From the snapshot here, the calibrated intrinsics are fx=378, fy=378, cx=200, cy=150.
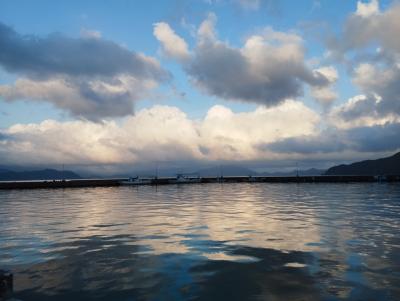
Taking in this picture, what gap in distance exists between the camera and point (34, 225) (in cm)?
3045

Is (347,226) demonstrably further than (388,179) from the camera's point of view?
No

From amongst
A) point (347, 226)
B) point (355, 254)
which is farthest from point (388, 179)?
point (355, 254)

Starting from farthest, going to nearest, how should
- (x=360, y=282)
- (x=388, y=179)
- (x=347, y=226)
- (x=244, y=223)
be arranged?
1. (x=388, y=179)
2. (x=244, y=223)
3. (x=347, y=226)
4. (x=360, y=282)

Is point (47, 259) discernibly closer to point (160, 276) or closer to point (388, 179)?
point (160, 276)

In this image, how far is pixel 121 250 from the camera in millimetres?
19828

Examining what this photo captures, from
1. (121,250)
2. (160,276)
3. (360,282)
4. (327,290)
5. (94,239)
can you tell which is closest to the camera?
(327,290)

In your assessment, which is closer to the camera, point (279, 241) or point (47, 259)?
point (47, 259)

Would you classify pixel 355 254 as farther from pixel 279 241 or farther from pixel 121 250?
pixel 121 250

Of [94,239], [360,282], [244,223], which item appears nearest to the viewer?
[360,282]

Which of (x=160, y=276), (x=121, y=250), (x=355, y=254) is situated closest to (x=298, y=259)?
(x=355, y=254)

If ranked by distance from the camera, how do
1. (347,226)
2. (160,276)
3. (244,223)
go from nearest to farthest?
(160,276) < (347,226) < (244,223)

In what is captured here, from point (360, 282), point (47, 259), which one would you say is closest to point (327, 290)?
point (360, 282)

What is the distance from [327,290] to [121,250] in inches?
434

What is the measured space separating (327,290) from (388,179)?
161 meters
